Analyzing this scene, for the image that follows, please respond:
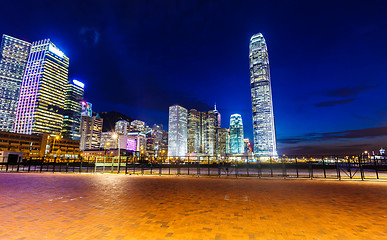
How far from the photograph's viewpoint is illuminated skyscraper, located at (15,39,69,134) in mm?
173238

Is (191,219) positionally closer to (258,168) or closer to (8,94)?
(258,168)

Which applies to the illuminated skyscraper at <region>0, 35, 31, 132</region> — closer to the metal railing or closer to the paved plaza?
the metal railing

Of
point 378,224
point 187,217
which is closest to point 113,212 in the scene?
point 187,217

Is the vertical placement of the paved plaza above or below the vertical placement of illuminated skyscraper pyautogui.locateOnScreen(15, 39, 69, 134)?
below

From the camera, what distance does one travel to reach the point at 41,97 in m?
180

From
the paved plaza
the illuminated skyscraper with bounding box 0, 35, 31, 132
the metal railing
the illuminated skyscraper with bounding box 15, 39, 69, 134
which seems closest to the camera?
the paved plaza

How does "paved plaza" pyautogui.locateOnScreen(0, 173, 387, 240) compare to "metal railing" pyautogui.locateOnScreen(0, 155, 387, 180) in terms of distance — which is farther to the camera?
"metal railing" pyautogui.locateOnScreen(0, 155, 387, 180)

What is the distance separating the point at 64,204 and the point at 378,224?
973cm

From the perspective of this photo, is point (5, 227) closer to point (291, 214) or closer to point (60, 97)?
point (291, 214)

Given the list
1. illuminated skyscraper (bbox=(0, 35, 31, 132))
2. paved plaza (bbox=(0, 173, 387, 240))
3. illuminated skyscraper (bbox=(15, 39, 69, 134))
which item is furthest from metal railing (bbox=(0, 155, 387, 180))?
illuminated skyscraper (bbox=(0, 35, 31, 132))

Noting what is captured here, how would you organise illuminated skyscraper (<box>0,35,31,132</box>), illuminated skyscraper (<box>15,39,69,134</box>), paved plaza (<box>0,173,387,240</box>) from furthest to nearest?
illuminated skyscraper (<box>0,35,31,132</box>) → illuminated skyscraper (<box>15,39,69,134</box>) → paved plaza (<box>0,173,387,240</box>)

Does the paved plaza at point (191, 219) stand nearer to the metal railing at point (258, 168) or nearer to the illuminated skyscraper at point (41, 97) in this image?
the metal railing at point (258, 168)

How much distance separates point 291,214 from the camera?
5859 mm

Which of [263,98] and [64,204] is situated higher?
[263,98]
